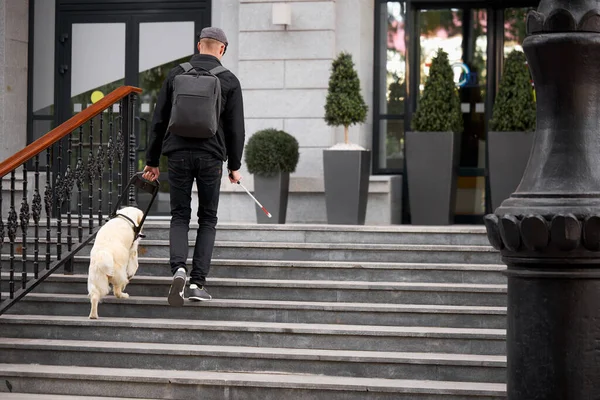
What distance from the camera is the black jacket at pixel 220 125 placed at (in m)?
6.89

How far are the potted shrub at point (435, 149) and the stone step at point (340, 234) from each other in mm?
1324

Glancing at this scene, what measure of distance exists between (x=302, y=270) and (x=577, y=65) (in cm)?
480

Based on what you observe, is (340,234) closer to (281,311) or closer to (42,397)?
(281,311)

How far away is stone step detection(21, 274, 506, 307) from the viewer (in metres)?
6.93

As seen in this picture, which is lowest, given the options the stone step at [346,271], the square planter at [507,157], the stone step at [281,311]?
the stone step at [281,311]

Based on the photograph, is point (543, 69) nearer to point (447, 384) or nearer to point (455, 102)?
point (447, 384)

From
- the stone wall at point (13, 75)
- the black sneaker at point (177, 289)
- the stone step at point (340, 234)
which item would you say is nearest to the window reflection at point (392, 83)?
the stone step at point (340, 234)

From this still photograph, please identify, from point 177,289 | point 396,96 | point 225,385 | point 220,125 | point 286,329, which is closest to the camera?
point 225,385

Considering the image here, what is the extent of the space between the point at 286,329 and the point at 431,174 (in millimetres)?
3203

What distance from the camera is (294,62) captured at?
10.1m

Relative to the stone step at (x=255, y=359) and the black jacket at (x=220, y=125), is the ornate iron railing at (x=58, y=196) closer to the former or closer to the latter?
the stone step at (x=255, y=359)

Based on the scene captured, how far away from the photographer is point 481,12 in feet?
34.6

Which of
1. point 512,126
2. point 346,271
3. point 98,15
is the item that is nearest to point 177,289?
point 346,271

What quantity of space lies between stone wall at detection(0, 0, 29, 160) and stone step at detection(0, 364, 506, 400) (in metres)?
4.81
